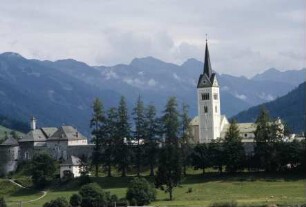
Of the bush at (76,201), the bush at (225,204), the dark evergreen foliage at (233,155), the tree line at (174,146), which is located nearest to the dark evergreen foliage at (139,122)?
the tree line at (174,146)

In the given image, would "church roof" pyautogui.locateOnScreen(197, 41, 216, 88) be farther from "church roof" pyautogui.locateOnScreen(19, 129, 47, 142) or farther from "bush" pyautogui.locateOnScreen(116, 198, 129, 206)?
"bush" pyautogui.locateOnScreen(116, 198, 129, 206)

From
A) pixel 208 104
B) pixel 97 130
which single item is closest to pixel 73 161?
pixel 97 130

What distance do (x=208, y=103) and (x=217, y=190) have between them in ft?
161

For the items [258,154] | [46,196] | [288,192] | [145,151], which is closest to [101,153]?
[145,151]

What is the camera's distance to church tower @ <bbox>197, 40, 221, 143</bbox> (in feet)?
427

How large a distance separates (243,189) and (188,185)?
8.14 metres

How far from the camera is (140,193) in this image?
78.0 m

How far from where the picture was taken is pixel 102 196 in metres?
77.6

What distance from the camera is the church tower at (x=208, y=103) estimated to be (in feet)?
427

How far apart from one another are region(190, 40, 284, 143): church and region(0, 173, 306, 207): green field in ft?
106

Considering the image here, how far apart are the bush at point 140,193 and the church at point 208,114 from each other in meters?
49.5

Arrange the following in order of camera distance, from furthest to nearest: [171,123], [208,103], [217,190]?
1. [208,103]
2. [171,123]
3. [217,190]

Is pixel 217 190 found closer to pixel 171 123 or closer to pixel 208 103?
pixel 171 123

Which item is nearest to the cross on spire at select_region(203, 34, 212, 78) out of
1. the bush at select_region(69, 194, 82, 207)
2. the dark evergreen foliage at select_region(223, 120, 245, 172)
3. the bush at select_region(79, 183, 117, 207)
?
the dark evergreen foliage at select_region(223, 120, 245, 172)
